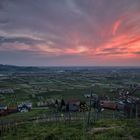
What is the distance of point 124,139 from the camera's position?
64.5 feet

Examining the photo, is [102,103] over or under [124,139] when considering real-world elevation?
under

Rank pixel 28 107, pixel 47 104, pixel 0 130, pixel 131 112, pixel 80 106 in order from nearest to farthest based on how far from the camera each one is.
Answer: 1. pixel 0 130
2. pixel 131 112
3. pixel 80 106
4. pixel 28 107
5. pixel 47 104

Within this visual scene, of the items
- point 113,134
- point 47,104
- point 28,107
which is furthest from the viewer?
point 47,104

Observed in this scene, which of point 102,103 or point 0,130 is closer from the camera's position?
point 0,130

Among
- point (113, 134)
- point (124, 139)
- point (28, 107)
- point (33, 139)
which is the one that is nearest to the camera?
point (124, 139)

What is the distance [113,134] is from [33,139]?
846cm

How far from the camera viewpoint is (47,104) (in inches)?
2867

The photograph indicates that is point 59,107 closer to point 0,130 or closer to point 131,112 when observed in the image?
point 131,112

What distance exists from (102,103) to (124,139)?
5027 cm

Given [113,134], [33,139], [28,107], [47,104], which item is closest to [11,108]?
[28,107]

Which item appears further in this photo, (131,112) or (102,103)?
(102,103)

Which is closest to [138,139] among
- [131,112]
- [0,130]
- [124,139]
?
[124,139]

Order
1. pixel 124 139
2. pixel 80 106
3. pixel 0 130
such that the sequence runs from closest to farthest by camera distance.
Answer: pixel 124 139 → pixel 0 130 → pixel 80 106

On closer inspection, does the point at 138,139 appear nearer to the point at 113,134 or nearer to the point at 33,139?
the point at 113,134
